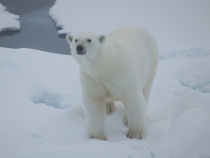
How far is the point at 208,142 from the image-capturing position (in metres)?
2.46

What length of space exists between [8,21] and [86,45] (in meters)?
7.58

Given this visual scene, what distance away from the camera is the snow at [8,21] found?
30.5 ft

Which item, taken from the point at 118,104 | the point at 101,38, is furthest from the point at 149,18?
the point at 101,38

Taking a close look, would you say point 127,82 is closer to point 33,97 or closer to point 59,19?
point 33,97

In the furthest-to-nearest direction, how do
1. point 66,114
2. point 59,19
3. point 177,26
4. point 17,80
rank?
1. point 59,19
2. point 177,26
3. point 17,80
4. point 66,114

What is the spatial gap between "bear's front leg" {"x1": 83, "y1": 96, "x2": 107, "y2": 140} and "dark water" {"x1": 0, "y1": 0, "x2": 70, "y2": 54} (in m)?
4.94

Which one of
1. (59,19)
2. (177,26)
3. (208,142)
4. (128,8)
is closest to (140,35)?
(208,142)

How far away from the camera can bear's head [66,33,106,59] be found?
9.34ft

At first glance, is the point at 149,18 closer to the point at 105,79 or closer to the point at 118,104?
the point at 118,104

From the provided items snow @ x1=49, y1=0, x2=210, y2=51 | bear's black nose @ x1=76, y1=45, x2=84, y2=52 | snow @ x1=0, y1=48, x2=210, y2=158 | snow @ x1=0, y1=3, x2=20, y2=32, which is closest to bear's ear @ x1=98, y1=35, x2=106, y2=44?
bear's black nose @ x1=76, y1=45, x2=84, y2=52

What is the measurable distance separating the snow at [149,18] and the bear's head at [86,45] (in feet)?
13.4

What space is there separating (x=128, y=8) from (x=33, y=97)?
22.7ft

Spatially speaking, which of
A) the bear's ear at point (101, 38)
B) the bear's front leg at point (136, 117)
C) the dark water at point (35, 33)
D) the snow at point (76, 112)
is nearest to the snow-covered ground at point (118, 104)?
the snow at point (76, 112)

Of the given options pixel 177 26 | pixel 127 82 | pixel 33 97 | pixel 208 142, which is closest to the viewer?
pixel 208 142
